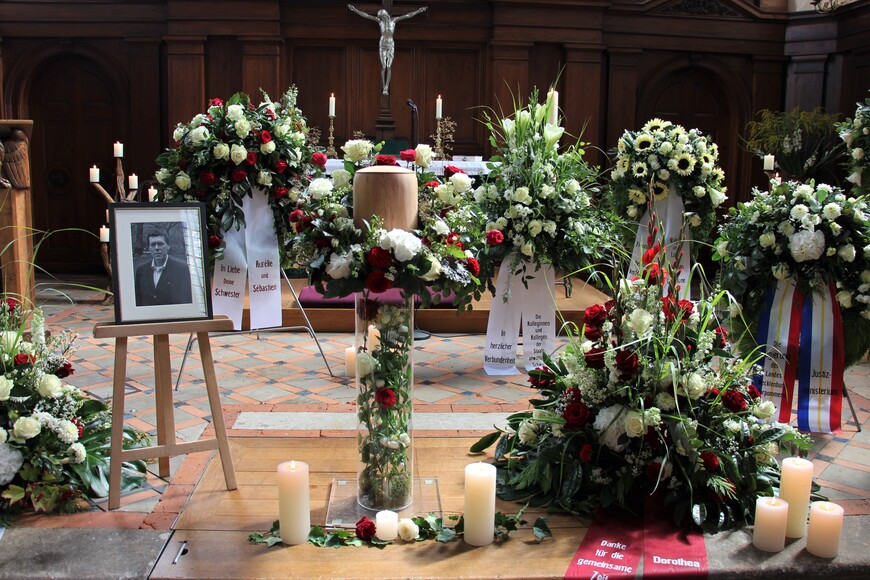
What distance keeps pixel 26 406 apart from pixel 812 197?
11.3 feet

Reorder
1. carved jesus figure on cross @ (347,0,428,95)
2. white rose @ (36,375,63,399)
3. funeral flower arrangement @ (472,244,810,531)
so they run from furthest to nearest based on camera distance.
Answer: carved jesus figure on cross @ (347,0,428,95), white rose @ (36,375,63,399), funeral flower arrangement @ (472,244,810,531)

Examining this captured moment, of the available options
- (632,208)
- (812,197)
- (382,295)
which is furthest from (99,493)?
(632,208)

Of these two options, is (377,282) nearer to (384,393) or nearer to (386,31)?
(384,393)

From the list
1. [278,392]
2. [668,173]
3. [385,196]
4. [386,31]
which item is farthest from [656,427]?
[386,31]

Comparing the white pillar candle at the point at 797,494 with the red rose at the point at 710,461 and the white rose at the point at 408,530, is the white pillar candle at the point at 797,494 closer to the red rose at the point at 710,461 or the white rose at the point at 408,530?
the red rose at the point at 710,461

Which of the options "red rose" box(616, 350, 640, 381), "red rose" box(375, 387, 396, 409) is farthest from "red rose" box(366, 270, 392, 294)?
"red rose" box(616, 350, 640, 381)

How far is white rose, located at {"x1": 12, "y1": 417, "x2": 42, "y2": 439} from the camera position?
3008 mm

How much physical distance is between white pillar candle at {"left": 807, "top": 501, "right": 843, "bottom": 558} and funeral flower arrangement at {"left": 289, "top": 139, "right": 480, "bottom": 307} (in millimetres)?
1378

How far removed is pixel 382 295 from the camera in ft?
9.52

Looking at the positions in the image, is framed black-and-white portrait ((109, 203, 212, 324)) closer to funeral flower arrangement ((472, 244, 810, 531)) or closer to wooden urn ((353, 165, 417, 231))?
wooden urn ((353, 165, 417, 231))

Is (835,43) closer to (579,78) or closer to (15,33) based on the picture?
(579,78)

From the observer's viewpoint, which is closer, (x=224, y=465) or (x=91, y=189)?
(x=224, y=465)

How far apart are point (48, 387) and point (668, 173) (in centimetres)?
396

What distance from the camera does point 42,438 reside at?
122 inches
